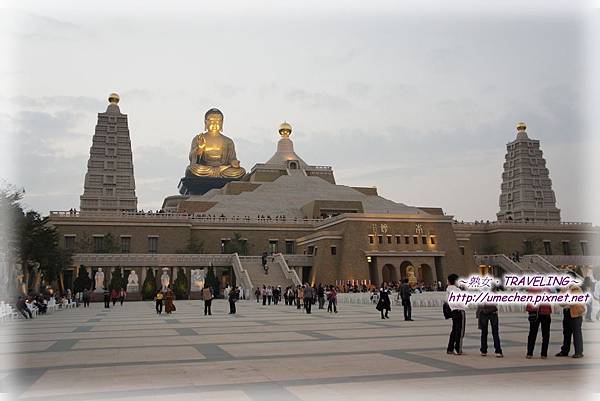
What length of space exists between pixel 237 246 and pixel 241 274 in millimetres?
8890

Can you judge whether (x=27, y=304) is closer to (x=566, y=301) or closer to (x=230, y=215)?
(x=566, y=301)

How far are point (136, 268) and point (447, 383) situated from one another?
48.7 meters

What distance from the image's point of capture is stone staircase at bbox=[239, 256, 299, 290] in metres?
48.4

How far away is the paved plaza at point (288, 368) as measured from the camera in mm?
7566

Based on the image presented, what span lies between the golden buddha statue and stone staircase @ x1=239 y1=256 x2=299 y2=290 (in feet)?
148

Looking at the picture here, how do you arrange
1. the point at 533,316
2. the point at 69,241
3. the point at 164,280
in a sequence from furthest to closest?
the point at 69,241 → the point at 164,280 → the point at 533,316

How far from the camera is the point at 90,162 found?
71.1 metres

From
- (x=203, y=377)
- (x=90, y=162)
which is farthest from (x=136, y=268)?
(x=203, y=377)

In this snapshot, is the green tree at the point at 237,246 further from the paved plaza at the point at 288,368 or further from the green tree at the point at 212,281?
the paved plaza at the point at 288,368

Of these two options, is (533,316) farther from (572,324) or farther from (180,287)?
(180,287)

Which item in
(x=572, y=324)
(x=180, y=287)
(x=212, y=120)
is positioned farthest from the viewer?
(x=212, y=120)

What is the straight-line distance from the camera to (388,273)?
5612cm

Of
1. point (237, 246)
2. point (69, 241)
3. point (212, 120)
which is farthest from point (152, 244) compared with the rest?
point (212, 120)

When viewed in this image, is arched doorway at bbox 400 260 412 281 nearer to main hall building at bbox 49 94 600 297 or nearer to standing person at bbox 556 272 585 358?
main hall building at bbox 49 94 600 297
